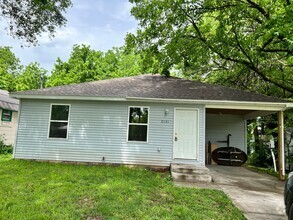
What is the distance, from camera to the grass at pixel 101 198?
3.67 metres

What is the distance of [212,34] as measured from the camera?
9.80 m

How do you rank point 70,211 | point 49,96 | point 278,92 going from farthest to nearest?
point 278,92, point 49,96, point 70,211

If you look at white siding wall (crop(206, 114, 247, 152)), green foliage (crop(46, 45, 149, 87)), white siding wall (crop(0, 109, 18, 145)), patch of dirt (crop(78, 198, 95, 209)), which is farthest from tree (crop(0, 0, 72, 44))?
green foliage (crop(46, 45, 149, 87))

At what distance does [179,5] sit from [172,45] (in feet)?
Result: 5.34

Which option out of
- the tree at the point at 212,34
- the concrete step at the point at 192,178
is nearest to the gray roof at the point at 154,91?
the tree at the point at 212,34

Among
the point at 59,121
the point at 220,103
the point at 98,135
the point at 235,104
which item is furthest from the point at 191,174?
the point at 59,121

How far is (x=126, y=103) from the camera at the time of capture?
824cm

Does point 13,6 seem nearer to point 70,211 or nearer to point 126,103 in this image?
point 126,103

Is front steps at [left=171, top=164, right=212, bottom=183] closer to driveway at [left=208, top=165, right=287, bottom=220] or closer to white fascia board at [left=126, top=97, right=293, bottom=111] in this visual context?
driveway at [left=208, top=165, right=287, bottom=220]

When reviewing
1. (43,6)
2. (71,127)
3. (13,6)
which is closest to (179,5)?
(43,6)

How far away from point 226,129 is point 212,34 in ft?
15.3

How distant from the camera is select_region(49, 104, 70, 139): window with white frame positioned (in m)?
8.27

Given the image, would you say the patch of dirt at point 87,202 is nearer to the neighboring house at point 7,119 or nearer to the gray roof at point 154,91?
the gray roof at point 154,91

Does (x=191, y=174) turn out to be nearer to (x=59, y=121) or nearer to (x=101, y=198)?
(x=101, y=198)
